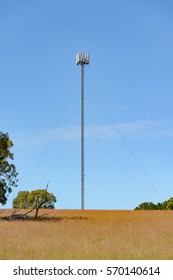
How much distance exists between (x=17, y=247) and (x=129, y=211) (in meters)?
33.6

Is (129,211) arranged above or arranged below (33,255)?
above

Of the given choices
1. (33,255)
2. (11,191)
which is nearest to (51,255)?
(33,255)

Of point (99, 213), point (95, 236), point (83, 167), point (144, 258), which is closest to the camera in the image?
point (144, 258)

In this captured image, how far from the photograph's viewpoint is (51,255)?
17.2m

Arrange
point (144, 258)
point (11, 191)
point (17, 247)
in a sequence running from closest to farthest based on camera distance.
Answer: point (144, 258)
point (17, 247)
point (11, 191)

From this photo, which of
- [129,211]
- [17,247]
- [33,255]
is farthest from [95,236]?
[129,211]

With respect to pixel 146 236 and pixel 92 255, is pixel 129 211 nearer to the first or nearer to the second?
pixel 146 236

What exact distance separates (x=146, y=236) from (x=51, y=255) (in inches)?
357

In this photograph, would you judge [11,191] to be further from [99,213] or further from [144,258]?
[144,258]

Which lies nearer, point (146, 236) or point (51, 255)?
point (51, 255)

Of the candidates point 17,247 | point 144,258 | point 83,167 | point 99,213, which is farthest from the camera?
point 99,213
